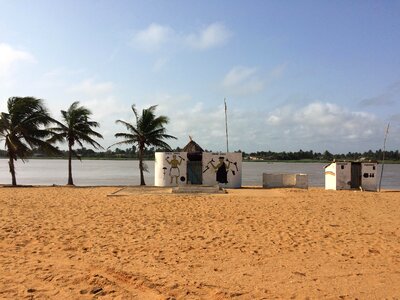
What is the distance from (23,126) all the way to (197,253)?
60.8ft

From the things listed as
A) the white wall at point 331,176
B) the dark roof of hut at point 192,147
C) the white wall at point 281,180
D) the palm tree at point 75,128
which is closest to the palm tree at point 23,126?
the palm tree at point 75,128

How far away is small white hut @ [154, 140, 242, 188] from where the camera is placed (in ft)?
73.0

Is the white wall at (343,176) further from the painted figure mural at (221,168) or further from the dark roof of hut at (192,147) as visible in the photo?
the dark roof of hut at (192,147)

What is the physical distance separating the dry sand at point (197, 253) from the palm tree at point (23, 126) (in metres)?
10.8

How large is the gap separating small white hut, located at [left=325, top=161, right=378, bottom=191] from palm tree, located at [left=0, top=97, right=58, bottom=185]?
52.3 feet

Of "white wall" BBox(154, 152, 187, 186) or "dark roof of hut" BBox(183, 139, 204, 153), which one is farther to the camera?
"dark roof of hut" BBox(183, 139, 204, 153)

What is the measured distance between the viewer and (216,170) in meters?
22.2

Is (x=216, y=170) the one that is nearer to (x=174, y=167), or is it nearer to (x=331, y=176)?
(x=174, y=167)

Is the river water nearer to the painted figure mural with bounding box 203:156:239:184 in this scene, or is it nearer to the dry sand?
the painted figure mural with bounding box 203:156:239:184

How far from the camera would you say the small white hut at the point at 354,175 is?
21453 millimetres

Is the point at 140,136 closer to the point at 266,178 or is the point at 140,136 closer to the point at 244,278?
the point at 266,178

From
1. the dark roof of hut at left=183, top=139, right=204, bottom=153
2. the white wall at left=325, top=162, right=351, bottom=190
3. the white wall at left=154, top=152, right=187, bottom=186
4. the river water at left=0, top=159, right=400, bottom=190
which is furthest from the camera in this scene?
the river water at left=0, top=159, right=400, bottom=190

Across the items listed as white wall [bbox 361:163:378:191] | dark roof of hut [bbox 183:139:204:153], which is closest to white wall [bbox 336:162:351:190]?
white wall [bbox 361:163:378:191]

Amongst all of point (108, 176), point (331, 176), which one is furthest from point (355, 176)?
point (108, 176)
